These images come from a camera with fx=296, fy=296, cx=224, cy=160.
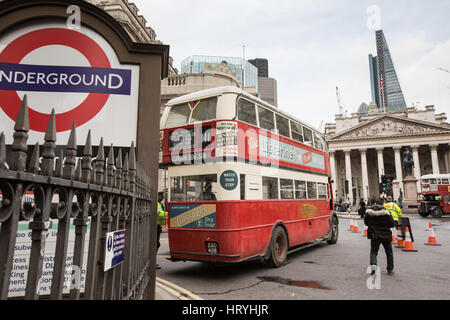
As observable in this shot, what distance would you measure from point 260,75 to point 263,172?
17536 cm

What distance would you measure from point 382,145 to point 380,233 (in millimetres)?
57241

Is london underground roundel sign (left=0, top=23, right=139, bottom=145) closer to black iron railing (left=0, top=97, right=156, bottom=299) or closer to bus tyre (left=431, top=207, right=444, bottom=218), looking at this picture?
black iron railing (left=0, top=97, right=156, bottom=299)

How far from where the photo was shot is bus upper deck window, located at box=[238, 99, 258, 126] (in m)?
7.45

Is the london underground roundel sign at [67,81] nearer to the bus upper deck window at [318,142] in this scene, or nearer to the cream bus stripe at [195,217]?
the cream bus stripe at [195,217]

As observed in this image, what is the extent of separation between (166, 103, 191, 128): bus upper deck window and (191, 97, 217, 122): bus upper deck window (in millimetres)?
256

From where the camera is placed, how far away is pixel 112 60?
3.22 metres

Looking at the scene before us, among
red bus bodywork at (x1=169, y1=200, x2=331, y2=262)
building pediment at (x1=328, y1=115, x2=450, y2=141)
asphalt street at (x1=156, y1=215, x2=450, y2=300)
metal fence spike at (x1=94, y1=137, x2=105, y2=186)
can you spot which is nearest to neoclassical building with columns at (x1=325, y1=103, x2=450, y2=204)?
building pediment at (x1=328, y1=115, x2=450, y2=141)

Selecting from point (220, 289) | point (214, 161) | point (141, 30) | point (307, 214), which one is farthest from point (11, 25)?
point (141, 30)

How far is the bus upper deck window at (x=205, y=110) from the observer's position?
24.6 feet

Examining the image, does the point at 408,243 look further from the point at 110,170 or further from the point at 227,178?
the point at 110,170

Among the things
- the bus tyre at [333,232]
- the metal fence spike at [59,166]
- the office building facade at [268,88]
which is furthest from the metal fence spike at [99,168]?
the office building facade at [268,88]

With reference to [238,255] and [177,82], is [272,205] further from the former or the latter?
[177,82]

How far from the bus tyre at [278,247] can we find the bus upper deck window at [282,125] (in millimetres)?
2888

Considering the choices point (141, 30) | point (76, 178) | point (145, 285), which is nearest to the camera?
point (76, 178)
